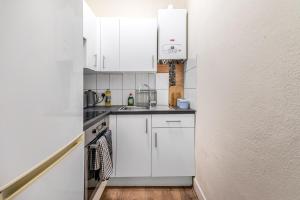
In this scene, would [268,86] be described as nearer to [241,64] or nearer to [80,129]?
[241,64]

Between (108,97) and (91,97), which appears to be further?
(108,97)

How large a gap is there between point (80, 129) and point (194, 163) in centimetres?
144

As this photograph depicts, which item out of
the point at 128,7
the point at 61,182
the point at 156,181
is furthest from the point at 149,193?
the point at 128,7

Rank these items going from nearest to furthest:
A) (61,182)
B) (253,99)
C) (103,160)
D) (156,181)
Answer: (61,182)
(253,99)
(103,160)
(156,181)

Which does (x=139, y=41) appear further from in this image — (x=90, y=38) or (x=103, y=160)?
(x=103, y=160)

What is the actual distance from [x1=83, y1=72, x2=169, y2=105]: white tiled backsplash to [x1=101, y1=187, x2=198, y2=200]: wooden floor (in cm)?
106

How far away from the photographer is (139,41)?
2420 mm

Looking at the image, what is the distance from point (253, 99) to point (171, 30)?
1.68m

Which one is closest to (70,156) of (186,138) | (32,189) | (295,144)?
(32,189)

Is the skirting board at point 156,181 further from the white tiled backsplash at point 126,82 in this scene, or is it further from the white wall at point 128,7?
the white wall at point 128,7

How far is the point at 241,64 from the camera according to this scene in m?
1.06

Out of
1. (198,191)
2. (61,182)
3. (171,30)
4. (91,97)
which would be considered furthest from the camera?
(91,97)

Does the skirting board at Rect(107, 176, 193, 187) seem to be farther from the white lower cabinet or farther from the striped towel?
the striped towel

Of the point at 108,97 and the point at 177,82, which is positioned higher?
the point at 177,82
